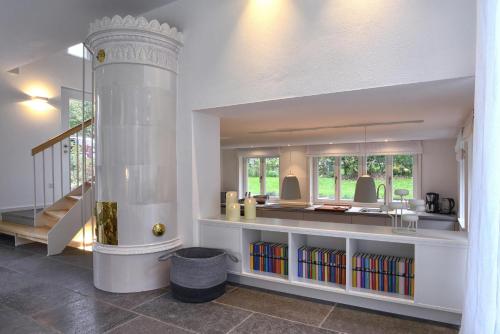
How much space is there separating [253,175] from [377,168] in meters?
3.19

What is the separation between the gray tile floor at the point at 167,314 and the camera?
2.25m

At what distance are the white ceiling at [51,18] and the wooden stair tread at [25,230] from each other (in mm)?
2545

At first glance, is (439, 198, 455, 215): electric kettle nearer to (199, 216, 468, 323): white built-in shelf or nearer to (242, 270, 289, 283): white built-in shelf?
(199, 216, 468, 323): white built-in shelf

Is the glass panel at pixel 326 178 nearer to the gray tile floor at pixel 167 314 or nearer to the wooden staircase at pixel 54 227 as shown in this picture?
the gray tile floor at pixel 167 314

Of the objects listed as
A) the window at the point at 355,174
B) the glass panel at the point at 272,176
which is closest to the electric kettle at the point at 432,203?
the window at the point at 355,174

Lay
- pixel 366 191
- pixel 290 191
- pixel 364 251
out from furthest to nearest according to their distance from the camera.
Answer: pixel 290 191 < pixel 366 191 < pixel 364 251

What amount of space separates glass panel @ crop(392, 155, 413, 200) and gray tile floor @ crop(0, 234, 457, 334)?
4686mm

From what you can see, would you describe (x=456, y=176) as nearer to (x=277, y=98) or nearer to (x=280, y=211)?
(x=280, y=211)

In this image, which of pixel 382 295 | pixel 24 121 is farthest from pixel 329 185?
pixel 24 121

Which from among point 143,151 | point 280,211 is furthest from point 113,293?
point 280,211

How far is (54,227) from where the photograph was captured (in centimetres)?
425

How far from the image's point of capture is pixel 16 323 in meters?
2.35

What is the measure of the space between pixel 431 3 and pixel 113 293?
341cm

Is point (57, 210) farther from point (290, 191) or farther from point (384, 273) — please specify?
point (384, 273)
